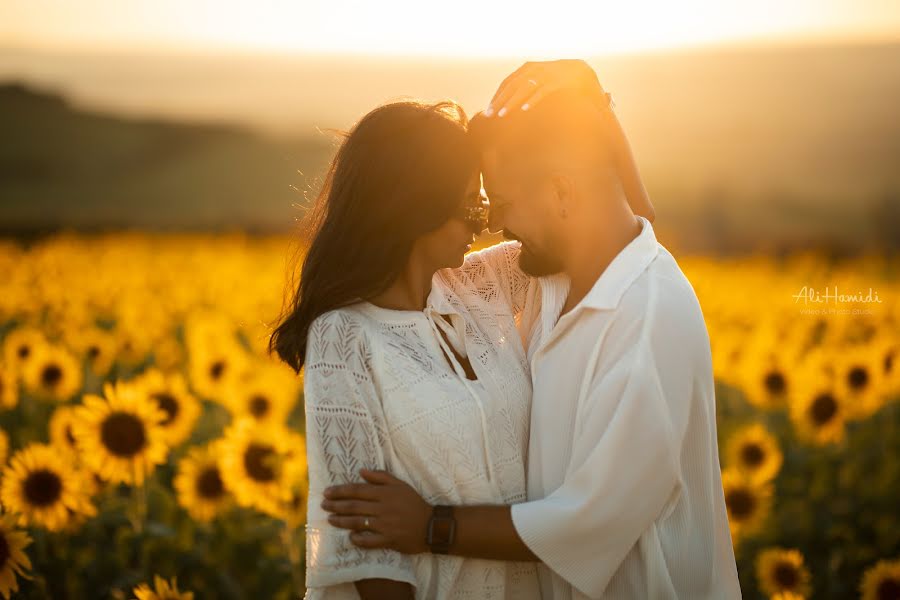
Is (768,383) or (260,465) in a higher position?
(260,465)

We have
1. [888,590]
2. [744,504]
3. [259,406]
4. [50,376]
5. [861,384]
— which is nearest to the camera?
[888,590]

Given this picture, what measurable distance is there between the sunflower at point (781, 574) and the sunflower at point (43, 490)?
328cm

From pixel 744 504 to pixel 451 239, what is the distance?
2833 mm

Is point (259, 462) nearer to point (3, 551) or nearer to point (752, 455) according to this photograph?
point (3, 551)

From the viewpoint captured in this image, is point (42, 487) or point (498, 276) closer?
point (498, 276)

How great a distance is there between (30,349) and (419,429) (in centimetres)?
453

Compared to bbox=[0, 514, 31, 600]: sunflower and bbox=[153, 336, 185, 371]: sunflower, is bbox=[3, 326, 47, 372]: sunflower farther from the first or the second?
bbox=[0, 514, 31, 600]: sunflower

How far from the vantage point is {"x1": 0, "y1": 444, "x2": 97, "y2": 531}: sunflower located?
422 cm

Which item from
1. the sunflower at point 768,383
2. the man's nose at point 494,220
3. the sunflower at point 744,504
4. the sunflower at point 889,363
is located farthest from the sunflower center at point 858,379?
the man's nose at point 494,220

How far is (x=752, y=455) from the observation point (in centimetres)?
547

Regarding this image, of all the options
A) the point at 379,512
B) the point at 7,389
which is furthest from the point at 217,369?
the point at 379,512

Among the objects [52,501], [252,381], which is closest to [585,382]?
[52,501]

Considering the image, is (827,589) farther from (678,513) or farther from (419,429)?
(419,429)

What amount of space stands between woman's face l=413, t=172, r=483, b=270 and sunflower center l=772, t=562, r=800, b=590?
2.58 meters
